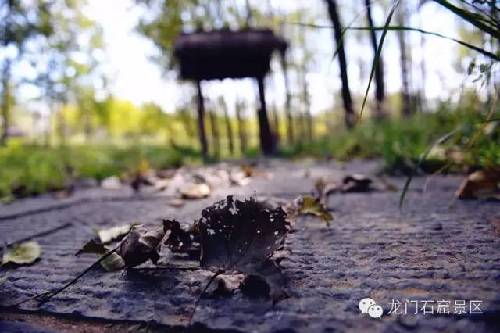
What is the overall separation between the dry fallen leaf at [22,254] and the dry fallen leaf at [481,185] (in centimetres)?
149

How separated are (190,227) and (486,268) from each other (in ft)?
2.17

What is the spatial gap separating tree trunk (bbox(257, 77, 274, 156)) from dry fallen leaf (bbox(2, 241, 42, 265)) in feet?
23.8

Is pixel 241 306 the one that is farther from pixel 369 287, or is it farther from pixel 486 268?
pixel 486 268

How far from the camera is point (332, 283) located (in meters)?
0.73

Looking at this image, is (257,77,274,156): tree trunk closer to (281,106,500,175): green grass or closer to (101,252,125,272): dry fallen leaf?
(281,106,500,175): green grass

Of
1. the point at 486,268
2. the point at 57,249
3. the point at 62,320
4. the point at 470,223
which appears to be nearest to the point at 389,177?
the point at 470,223

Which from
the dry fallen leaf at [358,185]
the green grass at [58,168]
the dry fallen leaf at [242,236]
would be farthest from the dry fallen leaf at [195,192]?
the green grass at [58,168]

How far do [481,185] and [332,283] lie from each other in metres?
1.10

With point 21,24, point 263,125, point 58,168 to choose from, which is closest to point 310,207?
point 58,168

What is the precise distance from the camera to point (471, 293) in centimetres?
63

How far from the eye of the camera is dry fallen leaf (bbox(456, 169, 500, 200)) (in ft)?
4.88

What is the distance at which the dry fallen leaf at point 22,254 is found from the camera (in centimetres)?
104

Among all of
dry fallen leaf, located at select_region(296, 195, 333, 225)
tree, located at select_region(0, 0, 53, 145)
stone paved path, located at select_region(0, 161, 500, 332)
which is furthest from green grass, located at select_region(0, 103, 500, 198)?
tree, located at select_region(0, 0, 53, 145)

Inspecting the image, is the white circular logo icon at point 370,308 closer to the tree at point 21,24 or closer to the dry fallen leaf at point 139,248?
the dry fallen leaf at point 139,248
